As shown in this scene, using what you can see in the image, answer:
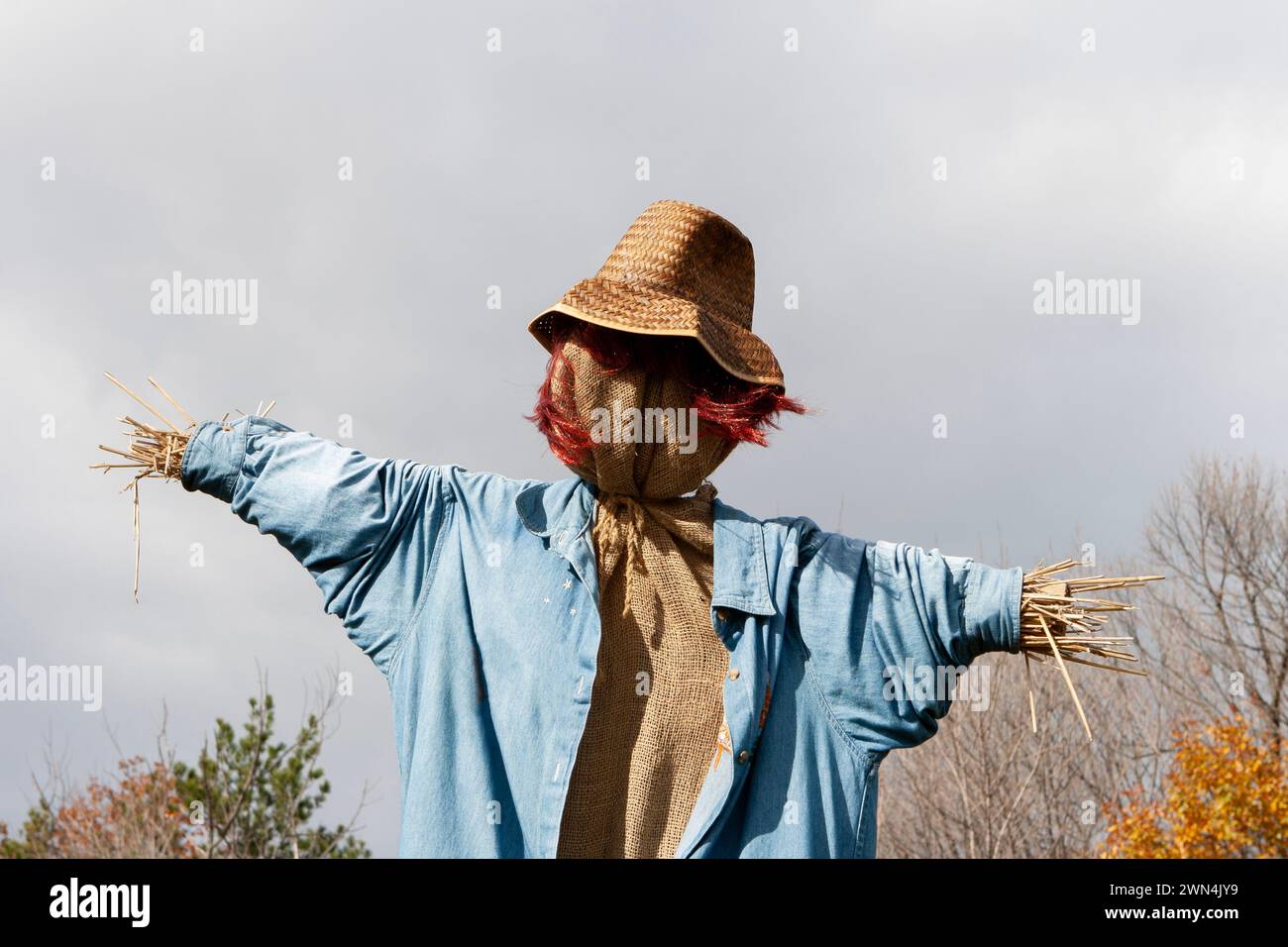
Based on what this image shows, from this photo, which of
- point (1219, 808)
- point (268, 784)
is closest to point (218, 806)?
point (268, 784)

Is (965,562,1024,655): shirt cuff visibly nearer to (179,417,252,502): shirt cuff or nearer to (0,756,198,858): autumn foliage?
(179,417,252,502): shirt cuff

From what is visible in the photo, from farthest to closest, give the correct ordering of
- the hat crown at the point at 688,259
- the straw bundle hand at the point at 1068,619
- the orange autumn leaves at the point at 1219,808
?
the orange autumn leaves at the point at 1219,808, the hat crown at the point at 688,259, the straw bundle hand at the point at 1068,619

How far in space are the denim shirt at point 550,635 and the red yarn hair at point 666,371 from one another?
0.19 m

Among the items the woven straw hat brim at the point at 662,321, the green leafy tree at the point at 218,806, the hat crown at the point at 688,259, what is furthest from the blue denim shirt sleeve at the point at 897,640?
the green leafy tree at the point at 218,806

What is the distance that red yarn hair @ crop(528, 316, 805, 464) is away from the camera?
3.36 meters

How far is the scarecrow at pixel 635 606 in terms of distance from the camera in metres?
3.18

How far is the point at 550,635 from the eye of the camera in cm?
326

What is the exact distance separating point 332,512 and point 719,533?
35.2 inches

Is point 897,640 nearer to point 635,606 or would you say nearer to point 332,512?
point 635,606

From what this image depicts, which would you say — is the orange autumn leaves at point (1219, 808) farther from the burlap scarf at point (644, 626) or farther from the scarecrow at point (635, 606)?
the burlap scarf at point (644, 626)
